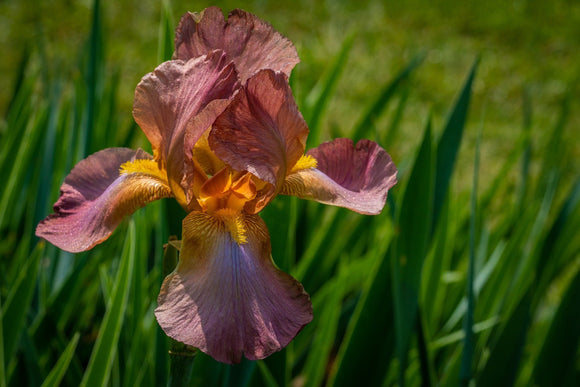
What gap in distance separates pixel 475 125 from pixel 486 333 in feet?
7.98

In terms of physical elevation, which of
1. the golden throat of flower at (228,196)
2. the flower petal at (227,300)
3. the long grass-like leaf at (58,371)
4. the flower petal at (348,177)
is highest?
the flower petal at (348,177)

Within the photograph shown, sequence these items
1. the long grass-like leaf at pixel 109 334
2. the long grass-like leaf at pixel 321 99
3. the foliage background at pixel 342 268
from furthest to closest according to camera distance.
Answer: the long grass-like leaf at pixel 321 99, the foliage background at pixel 342 268, the long grass-like leaf at pixel 109 334

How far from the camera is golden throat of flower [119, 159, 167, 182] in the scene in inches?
27.2

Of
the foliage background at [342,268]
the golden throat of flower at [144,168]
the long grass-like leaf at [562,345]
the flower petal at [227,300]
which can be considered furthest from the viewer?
the long grass-like leaf at [562,345]

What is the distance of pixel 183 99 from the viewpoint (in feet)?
2.10

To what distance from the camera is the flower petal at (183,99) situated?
62 cm

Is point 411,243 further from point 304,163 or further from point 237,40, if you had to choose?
point 237,40

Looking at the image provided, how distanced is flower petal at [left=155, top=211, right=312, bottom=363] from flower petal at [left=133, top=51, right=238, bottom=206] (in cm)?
7

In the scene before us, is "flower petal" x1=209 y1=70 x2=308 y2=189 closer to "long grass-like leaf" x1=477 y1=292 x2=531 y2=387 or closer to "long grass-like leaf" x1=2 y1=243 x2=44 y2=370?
"long grass-like leaf" x1=2 y1=243 x2=44 y2=370

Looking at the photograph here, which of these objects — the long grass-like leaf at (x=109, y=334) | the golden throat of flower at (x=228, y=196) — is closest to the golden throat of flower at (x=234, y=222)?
the golden throat of flower at (x=228, y=196)

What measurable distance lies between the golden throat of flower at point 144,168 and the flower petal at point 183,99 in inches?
1.3

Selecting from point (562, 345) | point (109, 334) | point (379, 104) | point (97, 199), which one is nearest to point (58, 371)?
point (109, 334)

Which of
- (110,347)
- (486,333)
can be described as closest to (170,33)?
(110,347)

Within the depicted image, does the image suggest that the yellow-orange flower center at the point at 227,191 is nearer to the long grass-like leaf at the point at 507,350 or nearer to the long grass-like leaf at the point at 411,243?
the long grass-like leaf at the point at 411,243
